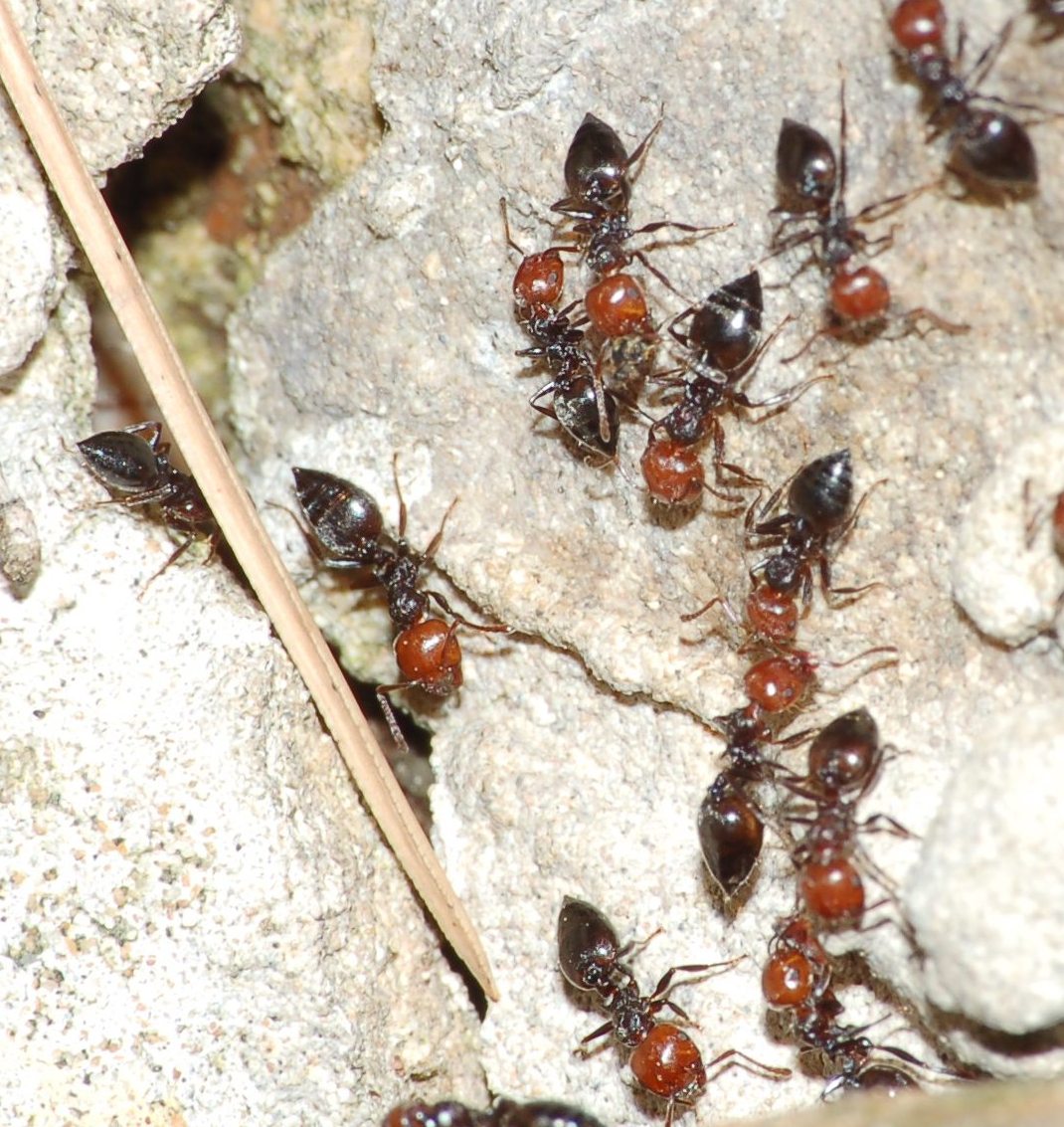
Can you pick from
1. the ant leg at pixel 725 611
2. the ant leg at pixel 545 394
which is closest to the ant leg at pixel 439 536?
the ant leg at pixel 545 394

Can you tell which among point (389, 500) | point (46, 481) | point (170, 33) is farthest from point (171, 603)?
point (170, 33)

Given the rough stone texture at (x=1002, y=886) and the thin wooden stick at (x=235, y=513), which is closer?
the rough stone texture at (x=1002, y=886)

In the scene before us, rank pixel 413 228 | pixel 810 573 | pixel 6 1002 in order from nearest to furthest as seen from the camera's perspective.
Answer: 1. pixel 6 1002
2. pixel 810 573
3. pixel 413 228

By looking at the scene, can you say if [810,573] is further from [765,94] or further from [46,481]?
[46,481]

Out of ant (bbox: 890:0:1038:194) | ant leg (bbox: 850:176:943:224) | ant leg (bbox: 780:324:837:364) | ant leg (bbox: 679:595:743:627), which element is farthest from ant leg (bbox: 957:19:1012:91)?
ant leg (bbox: 679:595:743:627)

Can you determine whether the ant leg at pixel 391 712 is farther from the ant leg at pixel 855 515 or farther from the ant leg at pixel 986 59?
the ant leg at pixel 986 59
